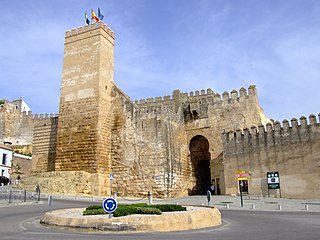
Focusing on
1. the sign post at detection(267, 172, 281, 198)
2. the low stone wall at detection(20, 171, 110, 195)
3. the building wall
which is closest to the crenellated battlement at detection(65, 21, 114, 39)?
the low stone wall at detection(20, 171, 110, 195)

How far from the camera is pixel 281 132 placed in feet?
71.1

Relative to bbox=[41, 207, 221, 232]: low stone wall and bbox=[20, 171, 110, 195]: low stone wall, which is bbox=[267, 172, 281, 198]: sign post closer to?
bbox=[20, 171, 110, 195]: low stone wall

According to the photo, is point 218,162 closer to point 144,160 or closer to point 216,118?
point 216,118

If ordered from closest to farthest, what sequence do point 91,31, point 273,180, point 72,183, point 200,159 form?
point 273,180 → point 72,183 → point 91,31 → point 200,159

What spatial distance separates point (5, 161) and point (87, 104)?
19796 millimetres

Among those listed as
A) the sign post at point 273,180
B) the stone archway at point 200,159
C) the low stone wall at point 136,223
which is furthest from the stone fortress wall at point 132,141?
the low stone wall at point 136,223

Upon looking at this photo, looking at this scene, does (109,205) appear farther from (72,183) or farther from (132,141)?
(132,141)

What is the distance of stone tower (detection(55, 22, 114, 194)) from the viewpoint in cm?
2266

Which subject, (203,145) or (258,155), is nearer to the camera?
(258,155)

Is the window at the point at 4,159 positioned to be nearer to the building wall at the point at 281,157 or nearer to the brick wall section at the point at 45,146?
the brick wall section at the point at 45,146

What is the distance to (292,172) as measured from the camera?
20688mm

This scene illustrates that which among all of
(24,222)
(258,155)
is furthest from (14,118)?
(24,222)

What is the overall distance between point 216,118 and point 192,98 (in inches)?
188

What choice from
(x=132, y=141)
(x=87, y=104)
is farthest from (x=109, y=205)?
(x=87, y=104)
